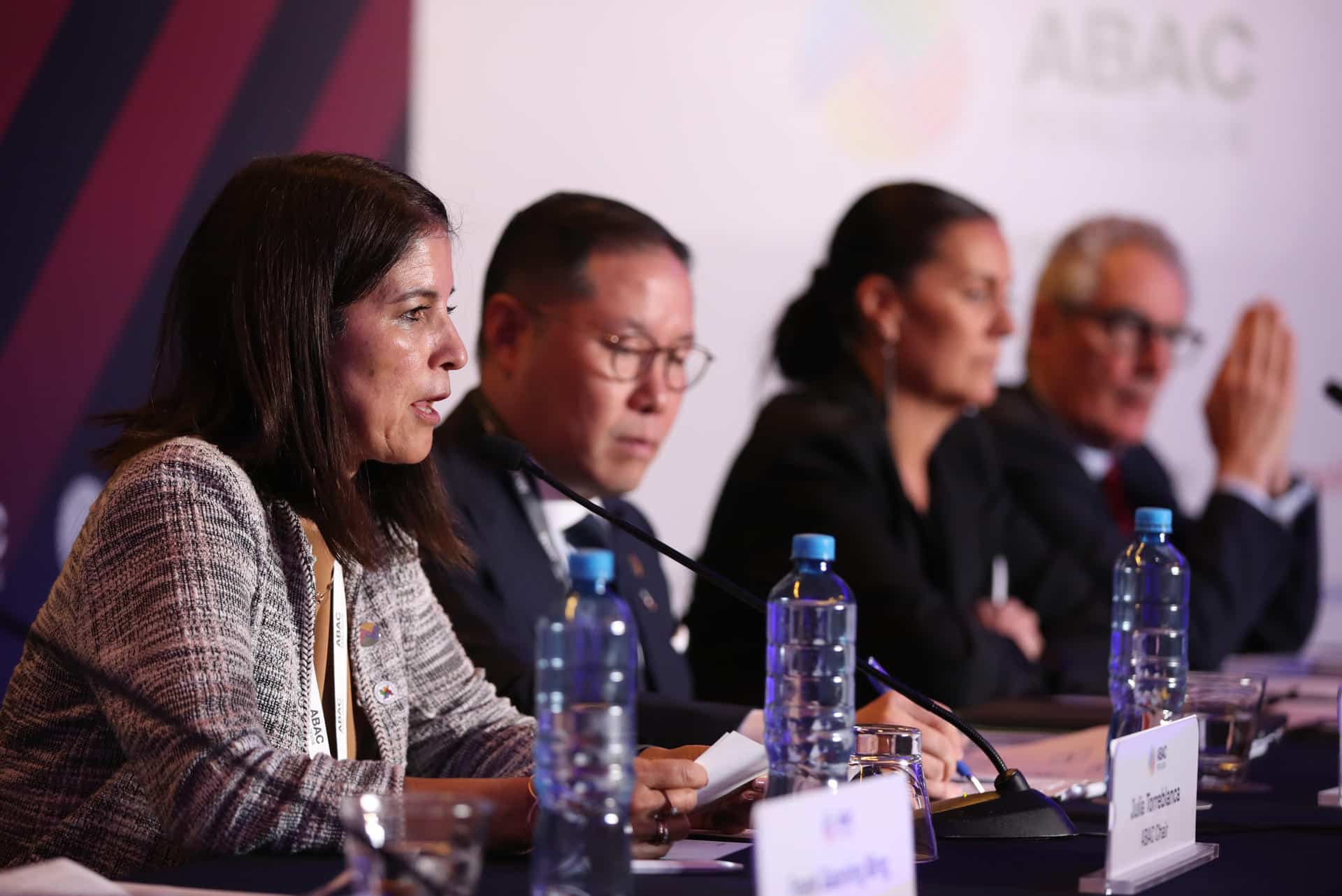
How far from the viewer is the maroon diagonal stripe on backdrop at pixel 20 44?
2725mm

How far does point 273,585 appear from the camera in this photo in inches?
59.8

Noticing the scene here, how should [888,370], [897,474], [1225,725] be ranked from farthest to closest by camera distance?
[888,370] → [897,474] → [1225,725]

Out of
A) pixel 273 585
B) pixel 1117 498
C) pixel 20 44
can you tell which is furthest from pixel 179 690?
pixel 1117 498

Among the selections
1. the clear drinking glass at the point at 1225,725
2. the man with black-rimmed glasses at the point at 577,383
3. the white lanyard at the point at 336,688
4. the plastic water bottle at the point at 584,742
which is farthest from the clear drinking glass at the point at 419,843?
the man with black-rimmed glasses at the point at 577,383

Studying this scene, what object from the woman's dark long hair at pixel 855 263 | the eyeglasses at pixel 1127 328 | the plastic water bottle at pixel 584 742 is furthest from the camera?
the eyeglasses at pixel 1127 328

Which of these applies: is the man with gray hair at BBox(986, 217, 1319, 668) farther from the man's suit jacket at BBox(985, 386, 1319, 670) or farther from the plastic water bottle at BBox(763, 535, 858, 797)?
the plastic water bottle at BBox(763, 535, 858, 797)

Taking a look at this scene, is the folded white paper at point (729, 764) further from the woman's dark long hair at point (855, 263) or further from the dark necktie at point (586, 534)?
the woman's dark long hair at point (855, 263)

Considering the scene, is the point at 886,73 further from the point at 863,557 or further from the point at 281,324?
the point at 281,324

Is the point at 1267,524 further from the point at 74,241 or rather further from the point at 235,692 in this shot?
the point at 235,692

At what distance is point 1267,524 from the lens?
11.6 ft

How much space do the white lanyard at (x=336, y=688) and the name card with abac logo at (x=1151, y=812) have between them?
732 mm

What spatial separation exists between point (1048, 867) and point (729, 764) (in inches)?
11.2

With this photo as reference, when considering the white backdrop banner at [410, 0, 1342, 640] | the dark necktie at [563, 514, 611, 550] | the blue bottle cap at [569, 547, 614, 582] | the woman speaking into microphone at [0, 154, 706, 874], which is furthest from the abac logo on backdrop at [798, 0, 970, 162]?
the blue bottle cap at [569, 547, 614, 582]

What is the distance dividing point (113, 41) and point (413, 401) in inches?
60.1
